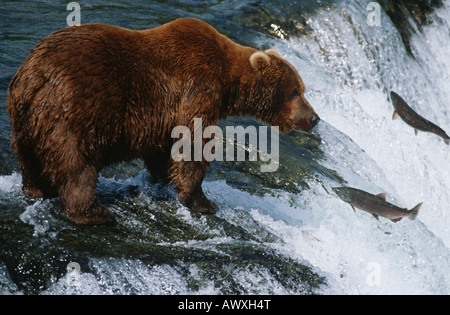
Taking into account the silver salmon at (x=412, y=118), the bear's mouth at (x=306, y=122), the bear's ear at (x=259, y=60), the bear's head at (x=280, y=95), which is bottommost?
the silver salmon at (x=412, y=118)

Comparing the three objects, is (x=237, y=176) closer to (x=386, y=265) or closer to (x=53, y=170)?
(x=386, y=265)

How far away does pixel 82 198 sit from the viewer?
4.88 m

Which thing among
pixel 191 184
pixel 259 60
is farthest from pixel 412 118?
pixel 191 184

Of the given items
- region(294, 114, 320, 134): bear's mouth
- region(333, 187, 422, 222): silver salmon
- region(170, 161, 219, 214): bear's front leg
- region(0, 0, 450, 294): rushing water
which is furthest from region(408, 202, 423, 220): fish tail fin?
region(170, 161, 219, 214): bear's front leg

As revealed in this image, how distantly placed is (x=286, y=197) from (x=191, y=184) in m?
1.63

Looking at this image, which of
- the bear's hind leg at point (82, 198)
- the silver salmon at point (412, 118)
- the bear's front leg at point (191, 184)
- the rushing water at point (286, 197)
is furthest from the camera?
the silver salmon at point (412, 118)

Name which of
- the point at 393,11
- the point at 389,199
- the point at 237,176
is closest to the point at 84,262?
the point at 237,176

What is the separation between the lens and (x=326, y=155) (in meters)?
8.59

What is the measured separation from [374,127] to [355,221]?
3.75 m

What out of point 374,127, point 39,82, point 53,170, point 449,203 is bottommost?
point 449,203

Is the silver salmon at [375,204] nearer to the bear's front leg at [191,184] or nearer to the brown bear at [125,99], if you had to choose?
the brown bear at [125,99]

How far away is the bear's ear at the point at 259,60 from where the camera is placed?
5898 mm

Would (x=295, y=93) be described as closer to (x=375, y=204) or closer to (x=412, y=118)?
(x=375, y=204)

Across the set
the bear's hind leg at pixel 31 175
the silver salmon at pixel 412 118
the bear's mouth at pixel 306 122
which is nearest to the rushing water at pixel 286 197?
the bear's hind leg at pixel 31 175
